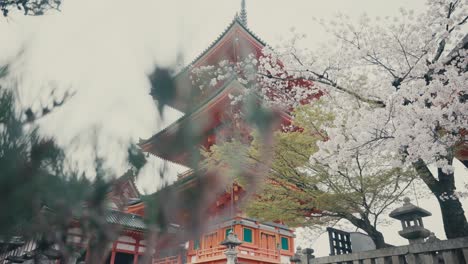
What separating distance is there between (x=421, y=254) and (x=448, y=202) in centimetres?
87

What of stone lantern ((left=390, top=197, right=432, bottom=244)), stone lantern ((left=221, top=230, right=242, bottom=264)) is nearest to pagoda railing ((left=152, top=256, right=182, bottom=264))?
stone lantern ((left=221, top=230, right=242, bottom=264))

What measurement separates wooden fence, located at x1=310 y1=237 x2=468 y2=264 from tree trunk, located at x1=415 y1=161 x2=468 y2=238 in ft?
1.38

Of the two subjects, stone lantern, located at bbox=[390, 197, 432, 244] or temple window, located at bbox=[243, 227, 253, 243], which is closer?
stone lantern, located at bbox=[390, 197, 432, 244]

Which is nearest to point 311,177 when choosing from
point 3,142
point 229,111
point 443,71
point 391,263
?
point 391,263

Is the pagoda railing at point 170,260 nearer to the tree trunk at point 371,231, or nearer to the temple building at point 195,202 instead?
the temple building at point 195,202

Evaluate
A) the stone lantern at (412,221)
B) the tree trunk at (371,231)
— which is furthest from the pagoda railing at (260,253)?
the stone lantern at (412,221)

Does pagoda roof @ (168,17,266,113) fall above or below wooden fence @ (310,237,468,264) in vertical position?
above

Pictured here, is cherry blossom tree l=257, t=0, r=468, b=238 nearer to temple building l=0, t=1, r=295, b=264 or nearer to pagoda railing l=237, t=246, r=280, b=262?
temple building l=0, t=1, r=295, b=264

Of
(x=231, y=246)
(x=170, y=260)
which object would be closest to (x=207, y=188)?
(x=231, y=246)

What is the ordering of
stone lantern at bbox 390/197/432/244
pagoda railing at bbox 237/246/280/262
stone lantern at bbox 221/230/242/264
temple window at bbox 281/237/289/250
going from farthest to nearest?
temple window at bbox 281/237/289/250
pagoda railing at bbox 237/246/280/262
stone lantern at bbox 221/230/242/264
stone lantern at bbox 390/197/432/244

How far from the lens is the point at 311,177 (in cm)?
563

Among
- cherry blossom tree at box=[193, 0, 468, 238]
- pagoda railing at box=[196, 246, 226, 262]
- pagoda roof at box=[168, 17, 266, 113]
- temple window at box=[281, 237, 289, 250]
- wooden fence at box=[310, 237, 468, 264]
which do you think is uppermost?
pagoda roof at box=[168, 17, 266, 113]

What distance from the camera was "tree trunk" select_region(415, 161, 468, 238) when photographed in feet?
13.5

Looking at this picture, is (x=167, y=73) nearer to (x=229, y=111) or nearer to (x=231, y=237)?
(x=231, y=237)
